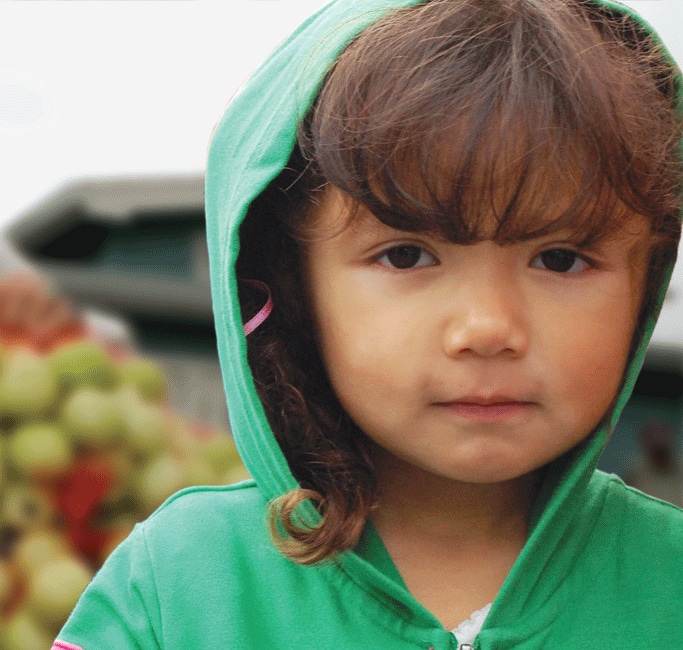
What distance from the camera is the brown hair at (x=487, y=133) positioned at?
30.1 inches

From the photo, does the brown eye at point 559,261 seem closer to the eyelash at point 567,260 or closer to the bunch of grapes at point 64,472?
the eyelash at point 567,260

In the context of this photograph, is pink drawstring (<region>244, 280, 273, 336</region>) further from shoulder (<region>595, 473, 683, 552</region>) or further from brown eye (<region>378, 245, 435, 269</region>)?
shoulder (<region>595, 473, 683, 552</region>)

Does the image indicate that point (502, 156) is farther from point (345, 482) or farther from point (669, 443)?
point (669, 443)

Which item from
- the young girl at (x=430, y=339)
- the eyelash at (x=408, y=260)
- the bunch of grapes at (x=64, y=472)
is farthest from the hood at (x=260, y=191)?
the bunch of grapes at (x=64, y=472)

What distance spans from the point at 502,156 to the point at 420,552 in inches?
14.2

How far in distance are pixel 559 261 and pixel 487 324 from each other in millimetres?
102

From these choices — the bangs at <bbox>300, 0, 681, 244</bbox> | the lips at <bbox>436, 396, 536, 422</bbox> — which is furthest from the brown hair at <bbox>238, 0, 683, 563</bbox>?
the lips at <bbox>436, 396, 536, 422</bbox>

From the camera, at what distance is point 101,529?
1187 millimetres

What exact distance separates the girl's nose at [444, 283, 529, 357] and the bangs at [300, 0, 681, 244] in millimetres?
42

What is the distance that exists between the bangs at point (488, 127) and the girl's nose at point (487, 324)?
4cm

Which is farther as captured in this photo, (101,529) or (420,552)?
(101,529)

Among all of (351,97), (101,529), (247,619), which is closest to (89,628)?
(247,619)

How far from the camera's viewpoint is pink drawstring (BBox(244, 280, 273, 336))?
92 cm

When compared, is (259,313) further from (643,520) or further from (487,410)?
(643,520)
